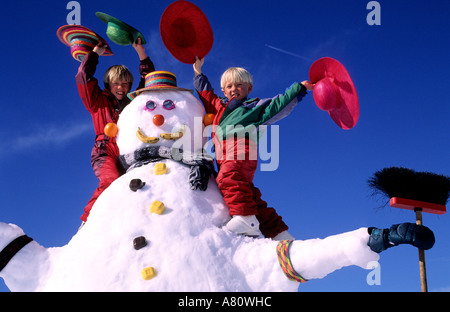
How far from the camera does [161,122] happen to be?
4.06 meters

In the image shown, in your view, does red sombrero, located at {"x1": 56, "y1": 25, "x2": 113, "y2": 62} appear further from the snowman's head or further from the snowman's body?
the snowman's body

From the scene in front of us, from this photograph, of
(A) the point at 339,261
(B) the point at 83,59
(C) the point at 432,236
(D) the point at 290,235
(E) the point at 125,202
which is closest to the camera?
(C) the point at 432,236

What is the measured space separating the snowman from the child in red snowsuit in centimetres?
12

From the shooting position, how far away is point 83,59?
15.3 feet

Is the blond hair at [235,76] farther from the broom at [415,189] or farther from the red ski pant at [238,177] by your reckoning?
the broom at [415,189]

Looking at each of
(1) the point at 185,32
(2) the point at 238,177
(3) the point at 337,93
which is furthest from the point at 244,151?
(1) the point at 185,32

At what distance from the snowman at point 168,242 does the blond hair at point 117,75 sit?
68 cm

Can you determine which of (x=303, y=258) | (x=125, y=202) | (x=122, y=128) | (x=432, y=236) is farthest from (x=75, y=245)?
(x=432, y=236)

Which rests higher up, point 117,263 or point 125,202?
point 125,202

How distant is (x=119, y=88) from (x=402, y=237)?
2.91 metres

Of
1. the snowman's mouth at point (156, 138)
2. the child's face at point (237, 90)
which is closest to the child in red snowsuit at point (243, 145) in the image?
the child's face at point (237, 90)
